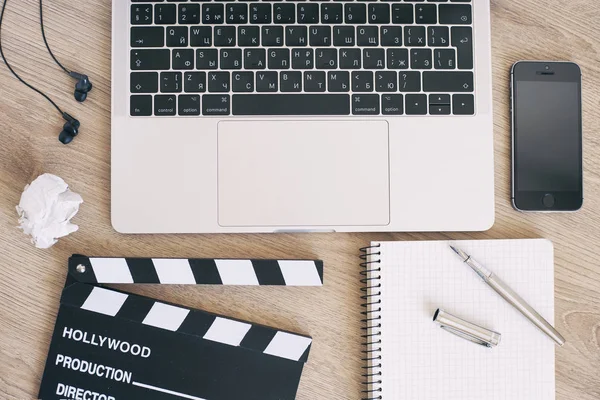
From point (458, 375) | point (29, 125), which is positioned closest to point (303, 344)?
point (458, 375)

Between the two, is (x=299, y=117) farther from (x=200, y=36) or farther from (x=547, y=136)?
(x=547, y=136)

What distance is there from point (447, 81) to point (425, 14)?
0.09 m

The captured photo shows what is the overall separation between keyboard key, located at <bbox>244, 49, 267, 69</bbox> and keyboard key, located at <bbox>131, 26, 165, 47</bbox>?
0.11 m

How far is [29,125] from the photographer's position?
27.0 inches

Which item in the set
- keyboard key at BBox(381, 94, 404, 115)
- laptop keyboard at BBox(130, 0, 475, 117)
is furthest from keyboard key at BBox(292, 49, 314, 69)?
keyboard key at BBox(381, 94, 404, 115)

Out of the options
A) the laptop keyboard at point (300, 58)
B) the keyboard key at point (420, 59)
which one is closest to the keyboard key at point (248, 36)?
the laptop keyboard at point (300, 58)

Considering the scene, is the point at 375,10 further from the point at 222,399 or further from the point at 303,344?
the point at 222,399

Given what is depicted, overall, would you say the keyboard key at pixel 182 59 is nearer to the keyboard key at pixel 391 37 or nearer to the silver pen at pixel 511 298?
the keyboard key at pixel 391 37

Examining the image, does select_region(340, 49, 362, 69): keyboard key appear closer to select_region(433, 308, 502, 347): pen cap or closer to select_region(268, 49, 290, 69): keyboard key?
select_region(268, 49, 290, 69): keyboard key

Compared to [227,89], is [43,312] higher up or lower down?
lower down

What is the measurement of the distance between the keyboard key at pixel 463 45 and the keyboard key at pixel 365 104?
12 cm

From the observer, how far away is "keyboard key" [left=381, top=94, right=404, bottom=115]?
0.65 meters

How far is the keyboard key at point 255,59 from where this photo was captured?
650 millimetres

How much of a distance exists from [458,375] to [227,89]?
48cm
